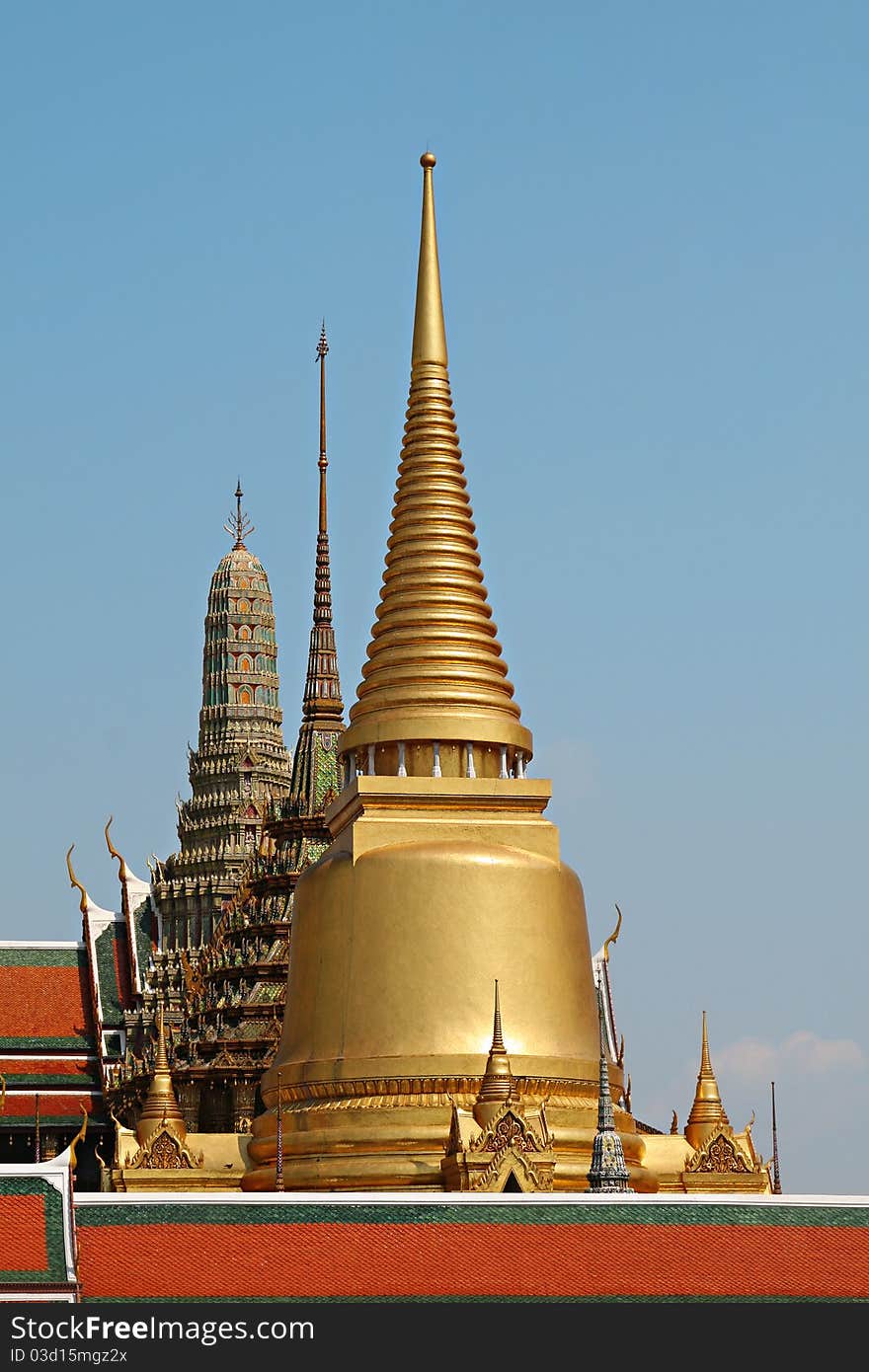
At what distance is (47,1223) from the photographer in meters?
24.0

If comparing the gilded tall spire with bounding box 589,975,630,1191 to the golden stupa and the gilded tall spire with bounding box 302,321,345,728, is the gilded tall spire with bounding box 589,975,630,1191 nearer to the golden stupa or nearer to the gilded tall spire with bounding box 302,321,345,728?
the golden stupa

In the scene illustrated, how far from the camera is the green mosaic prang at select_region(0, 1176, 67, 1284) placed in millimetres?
23812

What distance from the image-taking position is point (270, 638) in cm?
6562

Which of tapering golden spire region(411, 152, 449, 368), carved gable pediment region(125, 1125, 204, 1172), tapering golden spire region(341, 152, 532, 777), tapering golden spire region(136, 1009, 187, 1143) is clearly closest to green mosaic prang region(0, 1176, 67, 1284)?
carved gable pediment region(125, 1125, 204, 1172)

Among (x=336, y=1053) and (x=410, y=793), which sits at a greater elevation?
(x=410, y=793)

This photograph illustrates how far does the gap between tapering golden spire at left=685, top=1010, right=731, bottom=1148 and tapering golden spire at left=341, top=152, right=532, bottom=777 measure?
4.19 metres

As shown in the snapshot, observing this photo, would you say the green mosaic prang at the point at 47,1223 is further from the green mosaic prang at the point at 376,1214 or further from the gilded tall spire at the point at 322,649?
the gilded tall spire at the point at 322,649

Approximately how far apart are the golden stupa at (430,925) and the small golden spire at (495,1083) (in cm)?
21
